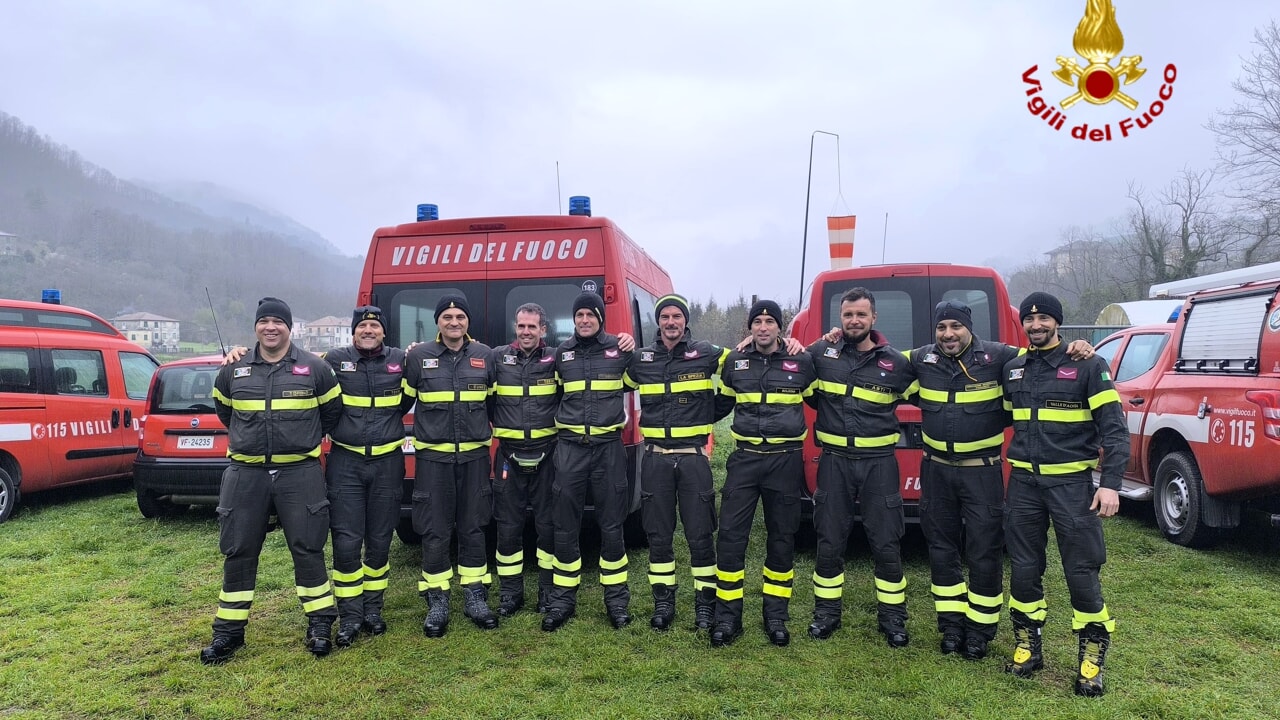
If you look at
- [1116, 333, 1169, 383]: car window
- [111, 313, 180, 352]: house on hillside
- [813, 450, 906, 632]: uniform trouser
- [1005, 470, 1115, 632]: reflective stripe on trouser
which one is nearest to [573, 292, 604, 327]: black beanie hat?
[813, 450, 906, 632]: uniform trouser

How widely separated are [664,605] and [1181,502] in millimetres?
4555

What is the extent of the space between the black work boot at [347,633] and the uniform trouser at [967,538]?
10.8 feet

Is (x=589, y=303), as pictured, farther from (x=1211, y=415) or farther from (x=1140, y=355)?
(x=1140, y=355)

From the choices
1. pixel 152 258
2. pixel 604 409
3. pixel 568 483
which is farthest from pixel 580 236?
pixel 152 258

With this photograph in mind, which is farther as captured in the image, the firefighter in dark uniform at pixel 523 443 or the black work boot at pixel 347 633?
the firefighter in dark uniform at pixel 523 443

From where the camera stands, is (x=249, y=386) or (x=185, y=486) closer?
(x=249, y=386)

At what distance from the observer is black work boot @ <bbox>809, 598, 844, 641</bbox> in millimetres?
4051

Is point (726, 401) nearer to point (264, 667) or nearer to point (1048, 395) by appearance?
point (1048, 395)

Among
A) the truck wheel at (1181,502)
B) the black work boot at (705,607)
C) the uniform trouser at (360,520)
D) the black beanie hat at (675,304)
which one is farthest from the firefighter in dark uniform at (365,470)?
the truck wheel at (1181,502)

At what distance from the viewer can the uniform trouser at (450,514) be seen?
4.27 meters

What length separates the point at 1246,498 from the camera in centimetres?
503

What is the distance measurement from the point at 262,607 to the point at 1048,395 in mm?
4868

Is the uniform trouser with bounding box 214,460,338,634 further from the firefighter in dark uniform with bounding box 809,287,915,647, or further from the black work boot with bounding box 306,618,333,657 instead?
the firefighter in dark uniform with bounding box 809,287,915,647

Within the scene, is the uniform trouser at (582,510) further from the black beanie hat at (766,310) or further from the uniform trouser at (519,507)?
the black beanie hat at (766,310)
